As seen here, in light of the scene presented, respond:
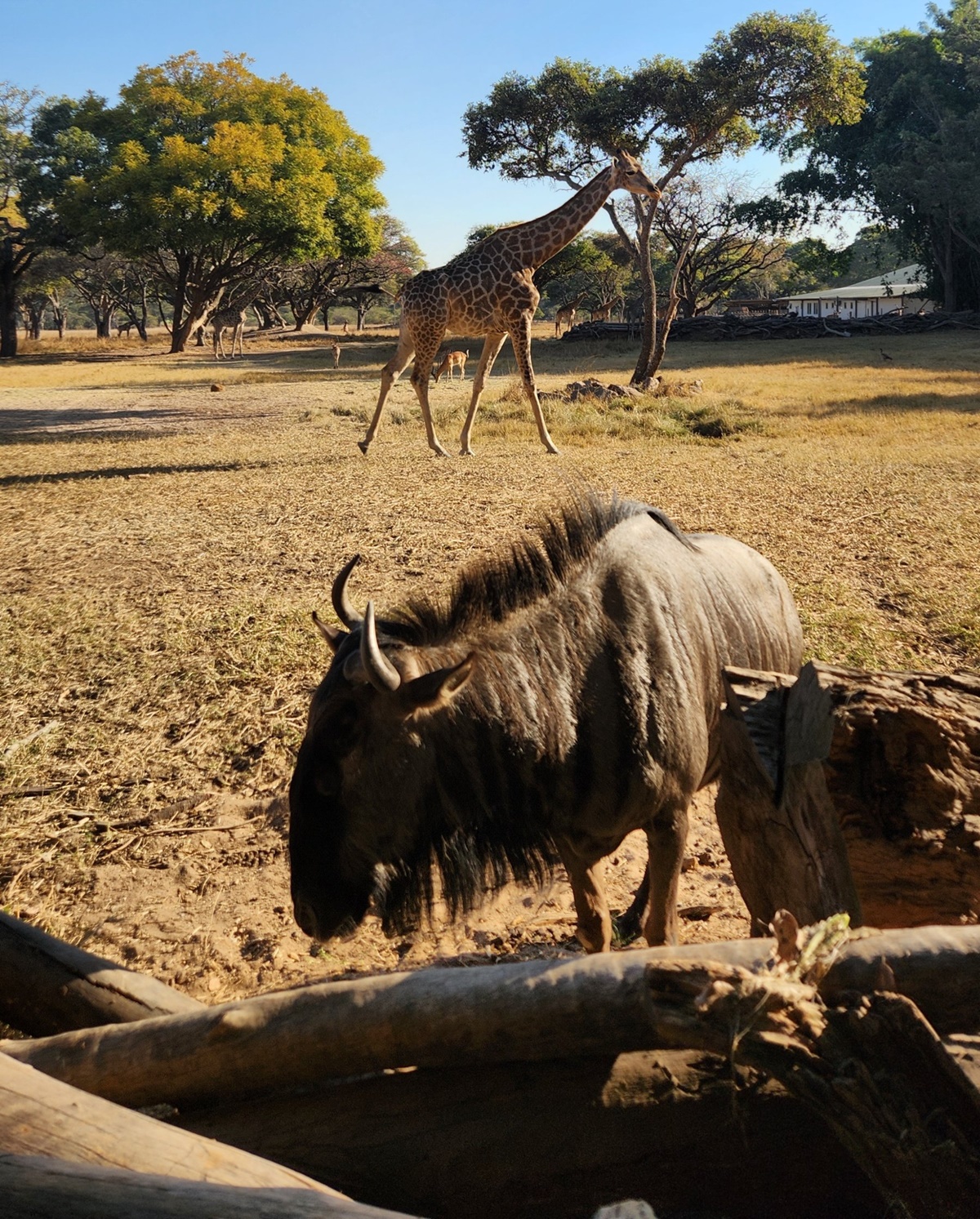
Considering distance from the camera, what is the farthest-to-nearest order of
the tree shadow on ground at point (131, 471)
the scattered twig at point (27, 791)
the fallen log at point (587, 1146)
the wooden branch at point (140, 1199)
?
1. the tree shadow on ground at point (131, 471)
2. the scattered twig at point (27, 791)
3. the fallen log at point (587, 1146)
4. the wooden branch at point (140, 1199)

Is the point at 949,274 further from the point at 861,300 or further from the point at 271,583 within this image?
the point at 271,583

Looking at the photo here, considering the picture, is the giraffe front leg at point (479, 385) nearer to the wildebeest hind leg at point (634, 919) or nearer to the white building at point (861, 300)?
the wildebeest hind leg at point (634, 919)

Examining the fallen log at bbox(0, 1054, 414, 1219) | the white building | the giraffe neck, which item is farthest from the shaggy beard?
the white building

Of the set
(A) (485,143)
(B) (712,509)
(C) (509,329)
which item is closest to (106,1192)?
(B) (712,509)

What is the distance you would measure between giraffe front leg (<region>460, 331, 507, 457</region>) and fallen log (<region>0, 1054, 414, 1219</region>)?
36.0 feet

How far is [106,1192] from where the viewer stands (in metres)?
1.37

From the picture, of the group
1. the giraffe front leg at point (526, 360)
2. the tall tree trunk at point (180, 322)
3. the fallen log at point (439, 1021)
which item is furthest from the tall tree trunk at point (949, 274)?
the fallen log at point (439, 1021)

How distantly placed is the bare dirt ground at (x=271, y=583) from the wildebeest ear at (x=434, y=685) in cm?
88

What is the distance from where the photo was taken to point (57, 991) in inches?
95.0

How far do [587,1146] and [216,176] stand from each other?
4154 cm

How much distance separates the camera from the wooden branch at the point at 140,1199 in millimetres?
1343

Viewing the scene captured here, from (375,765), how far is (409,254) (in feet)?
248

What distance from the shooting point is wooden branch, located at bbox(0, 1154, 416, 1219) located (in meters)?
1.34

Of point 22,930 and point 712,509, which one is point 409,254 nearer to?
point 712,509
